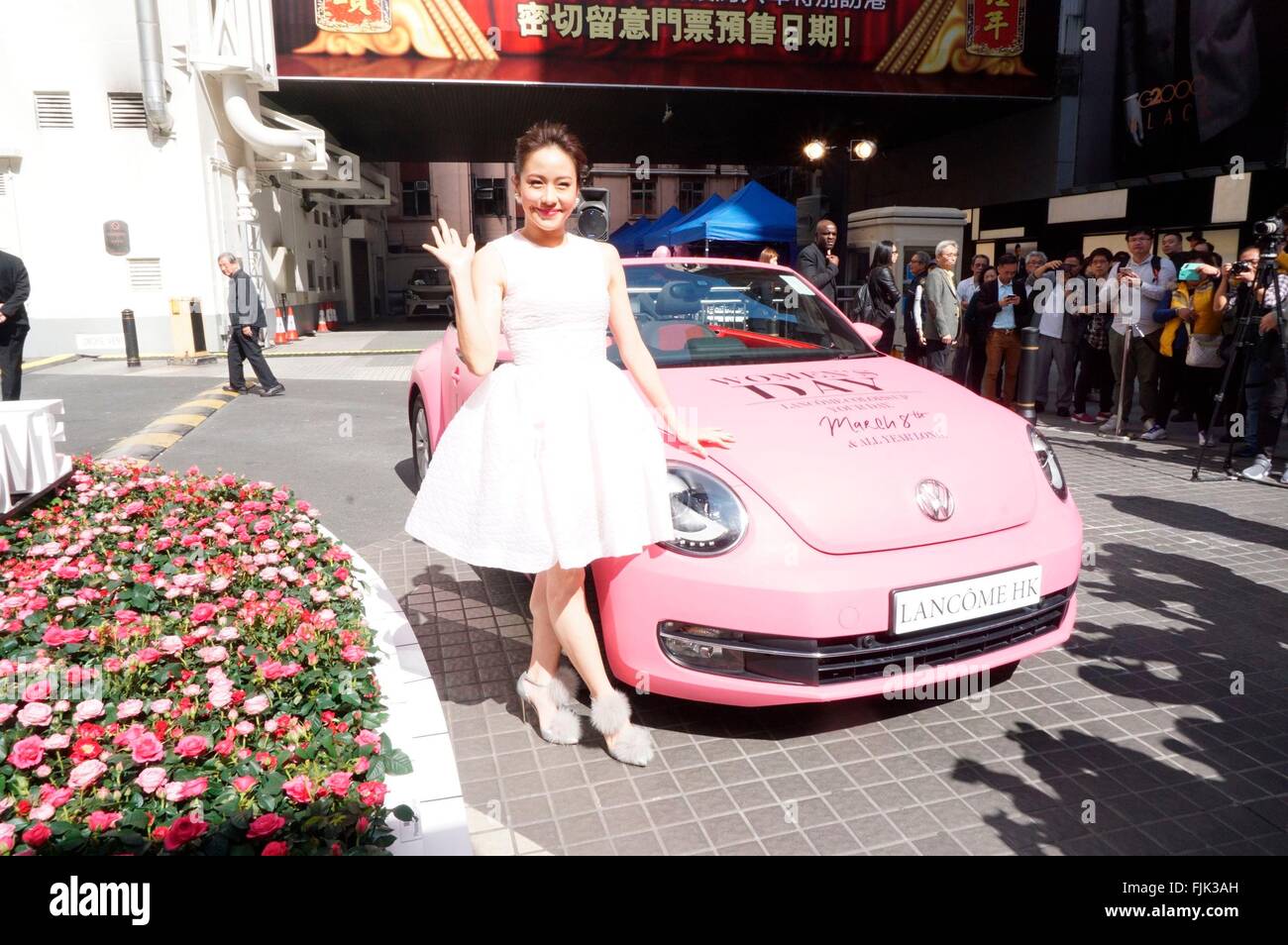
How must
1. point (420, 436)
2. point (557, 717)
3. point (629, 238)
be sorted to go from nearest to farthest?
point (557, 717) → point (420, 436) → point (629, 238)

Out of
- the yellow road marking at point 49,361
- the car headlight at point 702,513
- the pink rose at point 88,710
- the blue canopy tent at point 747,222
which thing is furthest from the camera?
the blue canopy tent at point 747,222

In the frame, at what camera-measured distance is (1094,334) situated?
9633 millimetres

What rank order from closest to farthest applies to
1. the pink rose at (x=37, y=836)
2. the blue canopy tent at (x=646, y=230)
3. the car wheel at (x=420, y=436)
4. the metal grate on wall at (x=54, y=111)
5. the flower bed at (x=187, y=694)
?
the pink rose at (x=37, y=836)
the flower bed at (x=187, y=694)
the car wheel at (x=420, y=436)
the metal grate on wall at (x=54, y=111)
the blue canopy tent at (x=646, y=230)

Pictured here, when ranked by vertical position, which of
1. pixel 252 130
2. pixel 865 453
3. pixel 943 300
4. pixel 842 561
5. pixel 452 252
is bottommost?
pixel 842 561

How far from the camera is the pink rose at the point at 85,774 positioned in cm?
225

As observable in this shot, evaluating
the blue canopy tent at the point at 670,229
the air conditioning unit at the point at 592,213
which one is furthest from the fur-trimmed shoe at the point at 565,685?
the blue canopy tent at the point at 670,229

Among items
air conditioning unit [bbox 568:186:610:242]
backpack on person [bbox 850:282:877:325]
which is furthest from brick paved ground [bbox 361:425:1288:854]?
backpack on person [bbox 850:282:877:325]

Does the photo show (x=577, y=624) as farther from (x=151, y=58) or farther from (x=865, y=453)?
(x=151, y=58)

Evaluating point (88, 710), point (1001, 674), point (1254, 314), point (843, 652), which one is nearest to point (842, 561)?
point (843, 652)

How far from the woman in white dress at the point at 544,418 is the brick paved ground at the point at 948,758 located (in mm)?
723

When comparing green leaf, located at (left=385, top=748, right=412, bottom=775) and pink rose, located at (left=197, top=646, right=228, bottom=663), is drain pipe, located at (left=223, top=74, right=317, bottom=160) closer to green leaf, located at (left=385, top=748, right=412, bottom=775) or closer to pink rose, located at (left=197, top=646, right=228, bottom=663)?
pink rose, located at (left=197, top=646, right=228, bottom=663)

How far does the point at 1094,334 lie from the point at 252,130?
1515 centimetres

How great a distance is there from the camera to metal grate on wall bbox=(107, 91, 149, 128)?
53.4 ft

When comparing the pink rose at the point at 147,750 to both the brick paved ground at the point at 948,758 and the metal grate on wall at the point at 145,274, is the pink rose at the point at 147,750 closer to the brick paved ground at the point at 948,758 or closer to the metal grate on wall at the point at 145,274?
the brick paved ground at the point at 948,758
